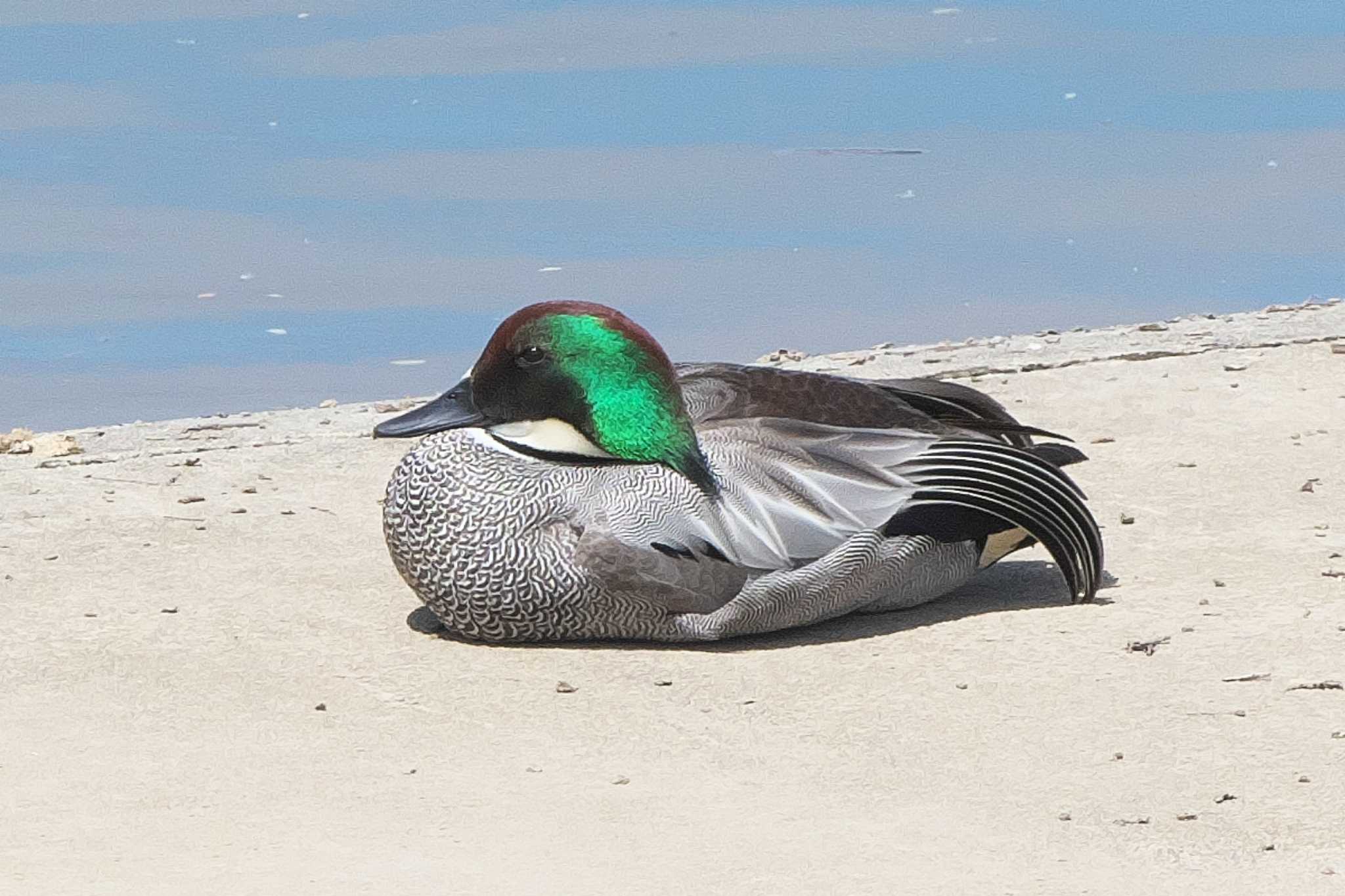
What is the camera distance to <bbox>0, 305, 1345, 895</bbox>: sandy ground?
461 centimetres

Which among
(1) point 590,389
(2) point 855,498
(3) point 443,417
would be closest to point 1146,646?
(2) point 855,498

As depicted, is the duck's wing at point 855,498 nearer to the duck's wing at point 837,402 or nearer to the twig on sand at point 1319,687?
the duck's wing at point 837,402

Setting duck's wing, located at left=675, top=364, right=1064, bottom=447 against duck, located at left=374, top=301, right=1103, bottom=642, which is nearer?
duck, located at left=374, top=301, right=1103, bottom=642

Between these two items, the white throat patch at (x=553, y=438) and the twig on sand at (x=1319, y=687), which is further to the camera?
the white throat patch at (x=553, y=438)

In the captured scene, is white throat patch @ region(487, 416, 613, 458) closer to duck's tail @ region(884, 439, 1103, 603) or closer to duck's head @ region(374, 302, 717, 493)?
duck's head @ region(374, 302, 717, 493)

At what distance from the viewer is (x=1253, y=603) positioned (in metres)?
6.47

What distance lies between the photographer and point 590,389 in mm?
6320

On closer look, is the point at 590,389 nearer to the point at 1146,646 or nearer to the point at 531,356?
the point at 531,356

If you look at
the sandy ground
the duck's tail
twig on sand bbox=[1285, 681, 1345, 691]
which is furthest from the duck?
twig on sand bbox=[1285, 681, 1345, 691]

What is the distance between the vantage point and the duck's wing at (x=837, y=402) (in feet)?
21.5

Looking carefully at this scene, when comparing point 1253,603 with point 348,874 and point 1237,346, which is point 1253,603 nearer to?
point 348,874

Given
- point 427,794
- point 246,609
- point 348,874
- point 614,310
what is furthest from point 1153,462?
point 348,874

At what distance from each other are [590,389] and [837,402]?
74cm

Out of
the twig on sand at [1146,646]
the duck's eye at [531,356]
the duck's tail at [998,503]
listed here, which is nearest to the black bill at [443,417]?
the duck's eye at [531,356]
